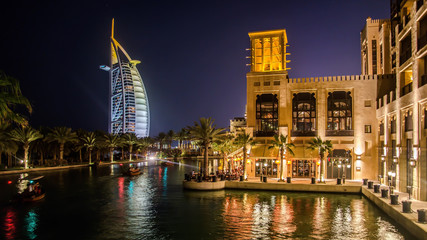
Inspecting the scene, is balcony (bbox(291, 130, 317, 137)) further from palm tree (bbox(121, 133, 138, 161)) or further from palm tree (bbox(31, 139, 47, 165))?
palm tree (bbox(121, 133, 138, 161))

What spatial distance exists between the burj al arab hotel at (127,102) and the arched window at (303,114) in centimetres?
13511

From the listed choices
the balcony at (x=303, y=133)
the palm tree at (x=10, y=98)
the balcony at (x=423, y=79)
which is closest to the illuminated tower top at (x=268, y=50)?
the balcony at (x=303, y=133)

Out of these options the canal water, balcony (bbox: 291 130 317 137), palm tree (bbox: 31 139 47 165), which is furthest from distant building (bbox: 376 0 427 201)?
palm tree (bbox: 31 139 47 165)

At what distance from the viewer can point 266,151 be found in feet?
138

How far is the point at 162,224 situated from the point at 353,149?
2777cm

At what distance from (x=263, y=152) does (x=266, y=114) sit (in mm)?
5468

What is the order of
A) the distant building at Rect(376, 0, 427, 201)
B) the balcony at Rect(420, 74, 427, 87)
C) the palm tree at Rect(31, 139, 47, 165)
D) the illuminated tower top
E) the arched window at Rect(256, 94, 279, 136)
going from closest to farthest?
the distant building at Rect(376, 0, 427, 201), the balcony at Rect(420, 74, 427, 87), the arched window at Rect(256, 94, 279, 136), the illuminated tower top, the palm tree at Rect(31, 139, 47, 165)

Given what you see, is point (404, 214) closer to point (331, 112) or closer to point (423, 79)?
point (423, 79)

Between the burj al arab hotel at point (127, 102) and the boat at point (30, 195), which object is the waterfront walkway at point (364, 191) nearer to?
the boat at point (30, 195)

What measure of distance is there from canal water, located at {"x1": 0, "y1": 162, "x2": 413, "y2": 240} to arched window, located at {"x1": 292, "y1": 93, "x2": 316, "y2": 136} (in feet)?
37.3

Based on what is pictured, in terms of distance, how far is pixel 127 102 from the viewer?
178m

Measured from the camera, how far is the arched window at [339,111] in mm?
41625

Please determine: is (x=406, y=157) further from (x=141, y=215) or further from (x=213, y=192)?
(x=141, y=215)

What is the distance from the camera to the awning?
4108 cm
